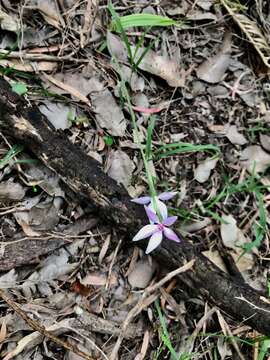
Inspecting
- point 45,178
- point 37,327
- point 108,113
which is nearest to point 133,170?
point 108,113

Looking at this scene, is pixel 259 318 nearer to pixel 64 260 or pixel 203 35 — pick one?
pixel 64 260

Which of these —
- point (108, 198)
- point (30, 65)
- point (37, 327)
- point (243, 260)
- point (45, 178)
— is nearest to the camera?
point (37, 327)

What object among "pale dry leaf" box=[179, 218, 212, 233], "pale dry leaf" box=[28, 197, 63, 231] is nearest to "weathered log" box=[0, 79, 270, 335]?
"pale dry leaf" box=[28, 197, 63, 231]

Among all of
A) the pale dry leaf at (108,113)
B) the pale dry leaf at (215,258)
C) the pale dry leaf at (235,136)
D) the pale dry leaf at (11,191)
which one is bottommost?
the pale dry leaf at (215,258)

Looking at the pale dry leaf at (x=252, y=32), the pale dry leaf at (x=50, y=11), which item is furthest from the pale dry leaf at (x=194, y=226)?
the pale dry leaf at (x=50, y=11)

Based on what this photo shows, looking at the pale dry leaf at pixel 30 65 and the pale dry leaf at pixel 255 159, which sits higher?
the pale dry leaf at pixel 30 65

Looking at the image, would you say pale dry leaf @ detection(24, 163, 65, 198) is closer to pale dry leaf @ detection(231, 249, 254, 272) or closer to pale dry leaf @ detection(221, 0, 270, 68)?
pale dry leaf @ detection(231, 249, 254, 272)

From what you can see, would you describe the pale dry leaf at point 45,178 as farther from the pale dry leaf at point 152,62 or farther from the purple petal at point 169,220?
the pale dry leaf at point 152,62

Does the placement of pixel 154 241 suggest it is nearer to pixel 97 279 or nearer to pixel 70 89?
pixel 97 279
